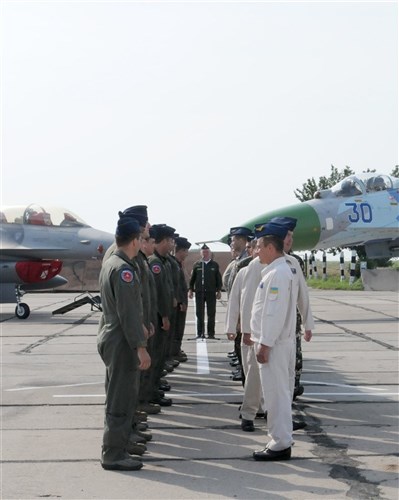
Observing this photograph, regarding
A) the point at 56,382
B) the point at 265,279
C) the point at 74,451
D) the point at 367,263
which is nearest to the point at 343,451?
the point at 265,279

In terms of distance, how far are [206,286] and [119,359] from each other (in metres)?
9.35

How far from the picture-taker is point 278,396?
6.65 metres

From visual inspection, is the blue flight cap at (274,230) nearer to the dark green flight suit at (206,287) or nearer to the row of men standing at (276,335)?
the row of men standing at (276,335)

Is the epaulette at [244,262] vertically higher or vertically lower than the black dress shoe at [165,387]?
higher

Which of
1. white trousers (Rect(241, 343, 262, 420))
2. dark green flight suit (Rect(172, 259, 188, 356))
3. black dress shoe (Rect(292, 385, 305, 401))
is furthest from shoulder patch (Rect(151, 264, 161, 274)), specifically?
dark green flight suit (Rect(172, 259, 188, 356))

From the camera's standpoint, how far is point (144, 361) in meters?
6.38

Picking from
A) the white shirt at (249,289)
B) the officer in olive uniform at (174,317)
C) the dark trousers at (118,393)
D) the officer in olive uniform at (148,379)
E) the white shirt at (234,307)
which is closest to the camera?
the dark trousers at (118,393)

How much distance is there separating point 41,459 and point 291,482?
78.8 inches

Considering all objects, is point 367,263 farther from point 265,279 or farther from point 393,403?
point 265,279

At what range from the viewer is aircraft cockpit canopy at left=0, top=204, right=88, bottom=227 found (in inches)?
841

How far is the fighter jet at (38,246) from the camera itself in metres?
20.7

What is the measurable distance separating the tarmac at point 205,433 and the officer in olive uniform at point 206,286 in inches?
60.0

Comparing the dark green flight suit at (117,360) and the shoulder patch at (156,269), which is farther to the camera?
the shoulder patch at (156,269)

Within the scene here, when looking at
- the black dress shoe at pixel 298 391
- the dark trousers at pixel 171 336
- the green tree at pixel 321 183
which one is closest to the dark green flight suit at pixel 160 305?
the black dress shoe at pixel 298 391
